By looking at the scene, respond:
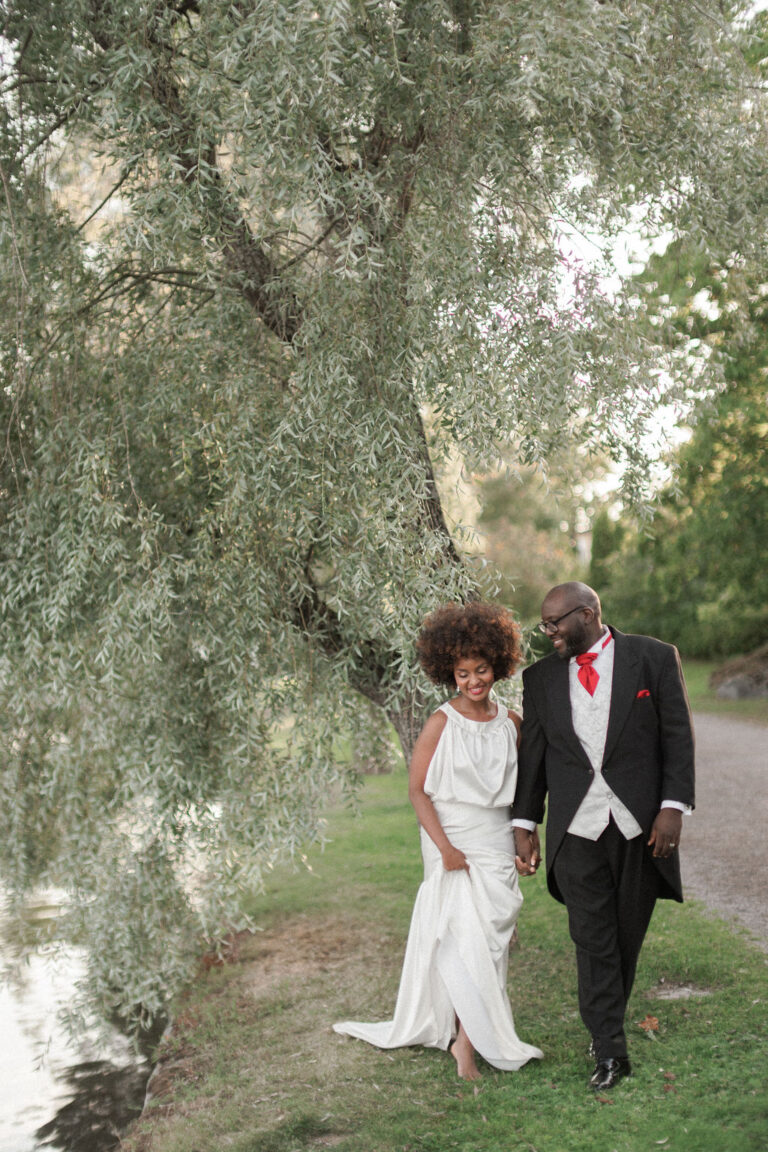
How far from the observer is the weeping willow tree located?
5582 millimetres

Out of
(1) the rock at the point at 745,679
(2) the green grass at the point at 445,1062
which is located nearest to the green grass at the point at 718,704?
(1) the rock at the point at 745,679

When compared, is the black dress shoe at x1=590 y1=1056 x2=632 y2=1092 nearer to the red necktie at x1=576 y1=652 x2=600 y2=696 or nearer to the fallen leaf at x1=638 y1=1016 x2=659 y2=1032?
the fallen leaf at x1=638 y1=1016 x2=659 y2=1032

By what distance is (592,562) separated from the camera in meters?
36.3

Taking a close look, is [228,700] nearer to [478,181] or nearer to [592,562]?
[478,181]

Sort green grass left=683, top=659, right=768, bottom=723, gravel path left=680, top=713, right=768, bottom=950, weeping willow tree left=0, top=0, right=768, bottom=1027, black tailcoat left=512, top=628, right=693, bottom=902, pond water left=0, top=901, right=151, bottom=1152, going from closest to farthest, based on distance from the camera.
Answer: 1. black tailcoat left=512, top=628, right=693, bottom=902
2. weeping willow tree left=0, top=0, right=768, bottom=1027
3. pond water left=0, top=901, right=151, bottom=1152
4. gravel path left=680, top=713, right=768, bottom=950
5. green grass left=683, top=659, right=768, bottom=723

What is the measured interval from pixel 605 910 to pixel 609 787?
22.5 inches

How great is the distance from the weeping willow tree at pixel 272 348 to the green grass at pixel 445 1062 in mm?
853

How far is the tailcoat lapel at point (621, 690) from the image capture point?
471 cm

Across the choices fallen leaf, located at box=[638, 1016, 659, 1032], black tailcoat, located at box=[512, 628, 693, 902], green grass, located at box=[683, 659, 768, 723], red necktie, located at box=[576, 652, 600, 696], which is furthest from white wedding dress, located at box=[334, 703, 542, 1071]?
green grass, located at box=[683, 659, 768, 723]

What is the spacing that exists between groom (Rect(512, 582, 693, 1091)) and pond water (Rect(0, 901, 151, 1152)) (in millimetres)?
3045

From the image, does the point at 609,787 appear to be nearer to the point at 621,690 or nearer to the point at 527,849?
the point at 621,690

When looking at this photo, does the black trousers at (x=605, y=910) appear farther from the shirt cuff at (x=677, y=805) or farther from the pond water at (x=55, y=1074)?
the pond water at (x=55, y=1074)

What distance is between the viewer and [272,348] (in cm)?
684

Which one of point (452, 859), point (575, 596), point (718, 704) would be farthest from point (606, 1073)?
point (718, 704)
